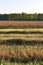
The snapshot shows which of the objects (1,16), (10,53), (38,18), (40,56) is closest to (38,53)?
(40,56)

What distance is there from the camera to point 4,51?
21.7 m

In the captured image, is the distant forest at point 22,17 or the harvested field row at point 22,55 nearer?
the harvested field row at point 22,55

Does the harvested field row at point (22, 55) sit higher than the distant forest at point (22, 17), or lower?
higher

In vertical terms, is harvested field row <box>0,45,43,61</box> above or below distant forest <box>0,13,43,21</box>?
above

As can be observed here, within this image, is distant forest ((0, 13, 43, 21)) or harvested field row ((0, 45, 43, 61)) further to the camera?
distant forest ((0, 13, 43, 21))

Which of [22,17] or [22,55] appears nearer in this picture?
[22,55]

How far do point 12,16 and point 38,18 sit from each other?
10.8 metres

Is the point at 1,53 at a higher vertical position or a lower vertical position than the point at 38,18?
higher

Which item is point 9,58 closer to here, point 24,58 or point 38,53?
point 24,58

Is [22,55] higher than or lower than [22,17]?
higher

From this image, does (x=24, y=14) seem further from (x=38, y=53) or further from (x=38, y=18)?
(x=38, y=53)

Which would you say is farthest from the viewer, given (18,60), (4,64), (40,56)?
(40,56)

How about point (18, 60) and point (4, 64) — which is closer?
point (4, 64)

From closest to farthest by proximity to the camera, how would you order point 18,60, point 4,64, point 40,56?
point 4,64, point 18,60, point 40,56
